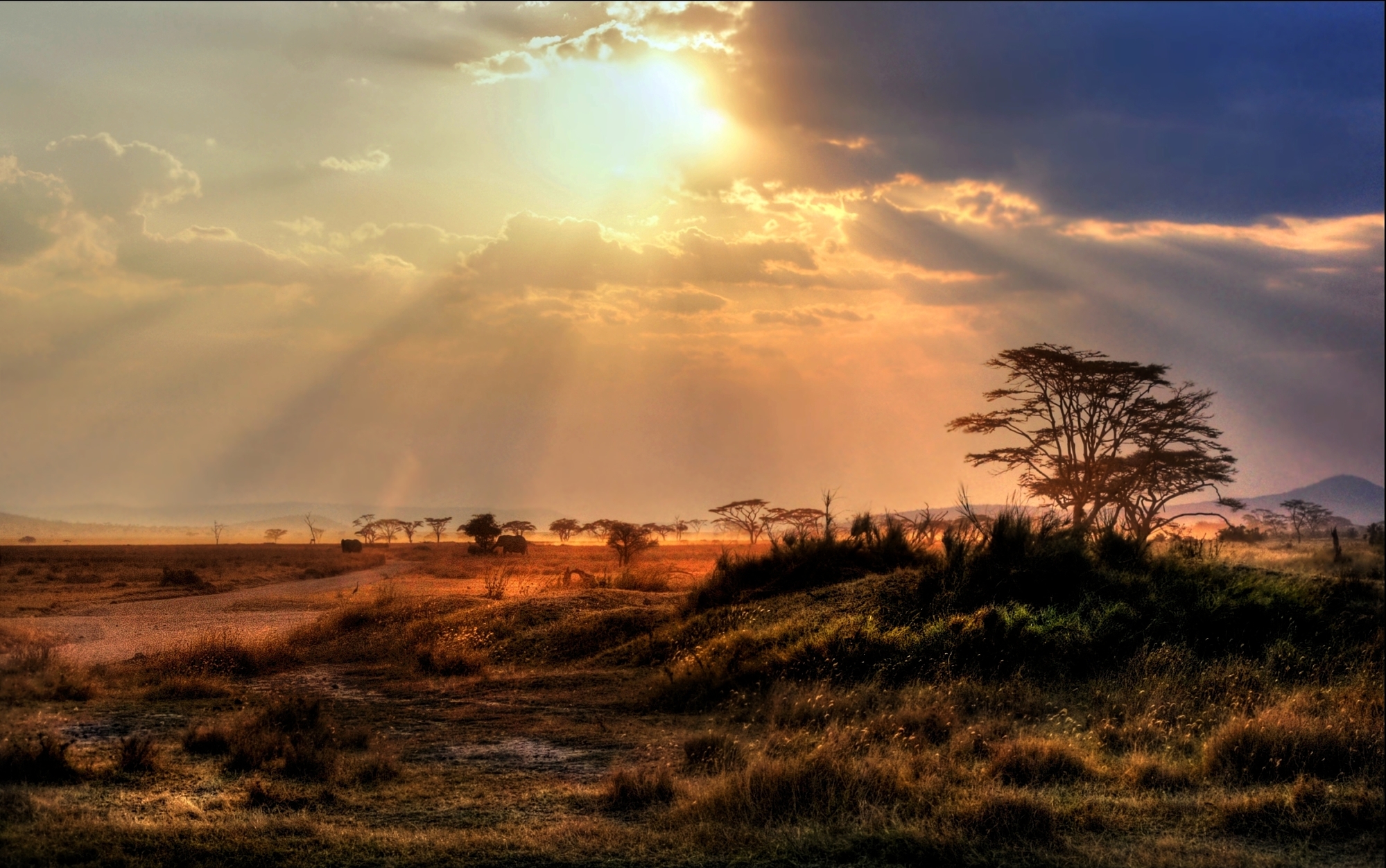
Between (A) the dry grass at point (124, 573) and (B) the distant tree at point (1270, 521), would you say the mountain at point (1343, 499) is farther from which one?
(A) the dry grass at point (124, 573)

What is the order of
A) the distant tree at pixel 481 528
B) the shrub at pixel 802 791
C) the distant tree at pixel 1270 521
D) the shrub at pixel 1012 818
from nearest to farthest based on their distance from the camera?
the shrub at pixel 1012 818 → the shrub at pixel 802 791 → the distant tree at pixel 481 528 → the distant tree at pixel 1270 521

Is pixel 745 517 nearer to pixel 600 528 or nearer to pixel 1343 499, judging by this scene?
pixel 600 528

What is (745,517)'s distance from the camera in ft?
89.9

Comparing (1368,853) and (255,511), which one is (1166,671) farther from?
(255,511)

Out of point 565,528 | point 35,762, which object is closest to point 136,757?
point 35,762

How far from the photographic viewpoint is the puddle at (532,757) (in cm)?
830

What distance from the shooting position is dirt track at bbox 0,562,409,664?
909cm

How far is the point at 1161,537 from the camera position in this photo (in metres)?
23.0

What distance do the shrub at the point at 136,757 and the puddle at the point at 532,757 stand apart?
8.00 feet

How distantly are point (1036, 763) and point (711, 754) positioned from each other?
300 centimetres

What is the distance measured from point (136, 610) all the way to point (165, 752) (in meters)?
3.50

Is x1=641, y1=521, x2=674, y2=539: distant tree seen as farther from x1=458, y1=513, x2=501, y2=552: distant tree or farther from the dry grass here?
the dry grass

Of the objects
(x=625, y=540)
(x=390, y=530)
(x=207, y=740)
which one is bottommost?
(x=207, y=740)

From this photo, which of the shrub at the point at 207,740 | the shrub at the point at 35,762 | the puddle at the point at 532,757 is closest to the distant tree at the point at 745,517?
the puddle at the point at 532,757
